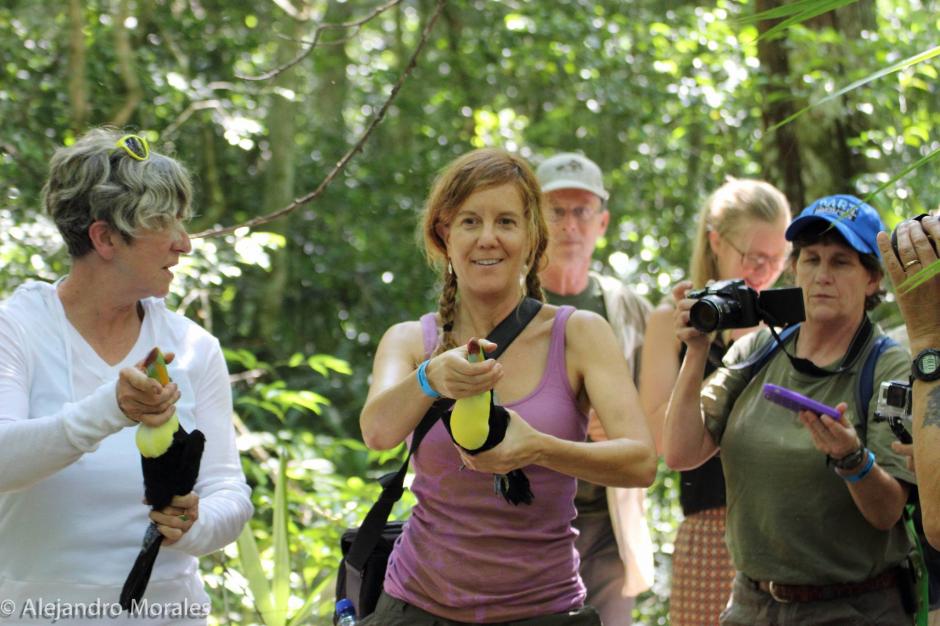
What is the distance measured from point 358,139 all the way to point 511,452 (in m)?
3.90

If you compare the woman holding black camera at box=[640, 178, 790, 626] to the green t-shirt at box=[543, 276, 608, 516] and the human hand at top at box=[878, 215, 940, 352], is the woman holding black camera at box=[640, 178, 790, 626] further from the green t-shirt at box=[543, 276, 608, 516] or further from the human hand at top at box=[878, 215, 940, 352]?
the human hand at top at box=[878, 215, 940, 352]

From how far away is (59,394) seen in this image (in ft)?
9.05

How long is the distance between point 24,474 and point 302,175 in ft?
24.4

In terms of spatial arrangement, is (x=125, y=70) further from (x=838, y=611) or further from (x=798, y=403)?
(x=838, y=611)

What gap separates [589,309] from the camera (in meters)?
4.34

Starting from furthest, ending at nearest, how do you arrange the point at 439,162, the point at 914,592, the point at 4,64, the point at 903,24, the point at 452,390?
the point at 439,162, the point at 903,24, the point at 4,64, the point at 914,592, the point at 452,390

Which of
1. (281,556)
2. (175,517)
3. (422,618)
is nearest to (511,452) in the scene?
(422,618)

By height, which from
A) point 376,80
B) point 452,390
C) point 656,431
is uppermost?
point 376,80

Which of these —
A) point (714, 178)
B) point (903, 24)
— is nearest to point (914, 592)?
point (903, 24)

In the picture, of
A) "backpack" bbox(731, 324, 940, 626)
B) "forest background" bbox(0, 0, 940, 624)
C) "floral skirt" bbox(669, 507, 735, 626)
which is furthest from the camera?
"forest background" bbox(0, 0, 940, 624)

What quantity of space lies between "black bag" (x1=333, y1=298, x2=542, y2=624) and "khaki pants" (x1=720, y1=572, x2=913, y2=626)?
100 cm

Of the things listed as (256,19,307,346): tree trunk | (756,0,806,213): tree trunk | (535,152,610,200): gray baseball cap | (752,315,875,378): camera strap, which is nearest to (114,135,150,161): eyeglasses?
(752,315,875,378): camera strap

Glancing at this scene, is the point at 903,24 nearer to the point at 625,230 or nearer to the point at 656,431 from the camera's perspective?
the point at 625,230

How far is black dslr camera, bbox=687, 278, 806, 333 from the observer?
313cm
